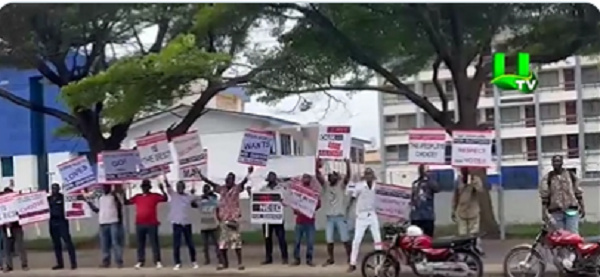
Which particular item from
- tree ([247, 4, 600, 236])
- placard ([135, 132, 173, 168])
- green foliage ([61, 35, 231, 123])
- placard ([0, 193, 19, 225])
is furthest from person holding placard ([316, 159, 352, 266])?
placard ([0, 193, 19, 225])

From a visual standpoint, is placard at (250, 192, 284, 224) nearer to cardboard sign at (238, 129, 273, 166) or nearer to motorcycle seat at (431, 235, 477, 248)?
cardboard sign at (238, 129, 273, 166)

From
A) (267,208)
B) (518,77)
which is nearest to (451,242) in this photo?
(518,77)

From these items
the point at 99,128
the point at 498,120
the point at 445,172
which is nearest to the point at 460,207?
the point at 445,172

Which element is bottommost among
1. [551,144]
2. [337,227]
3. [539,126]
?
[337,227]

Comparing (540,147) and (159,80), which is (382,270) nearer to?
(540,147)

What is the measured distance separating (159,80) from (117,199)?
185 centimetres

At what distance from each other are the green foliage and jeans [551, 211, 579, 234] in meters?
5.04

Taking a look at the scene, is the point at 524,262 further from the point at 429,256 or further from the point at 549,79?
the point at 549,79

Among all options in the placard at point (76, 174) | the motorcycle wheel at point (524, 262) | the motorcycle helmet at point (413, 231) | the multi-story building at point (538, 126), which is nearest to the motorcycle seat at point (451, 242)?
the motorcycle helmet at point (413, 231)

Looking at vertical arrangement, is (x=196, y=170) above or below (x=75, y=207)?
above

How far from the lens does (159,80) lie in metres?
14.2

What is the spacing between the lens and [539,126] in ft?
44.9

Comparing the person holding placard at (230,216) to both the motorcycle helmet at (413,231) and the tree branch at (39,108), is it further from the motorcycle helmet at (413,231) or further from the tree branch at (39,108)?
the motorcycle helmet at (413,231)

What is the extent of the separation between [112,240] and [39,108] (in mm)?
2097
